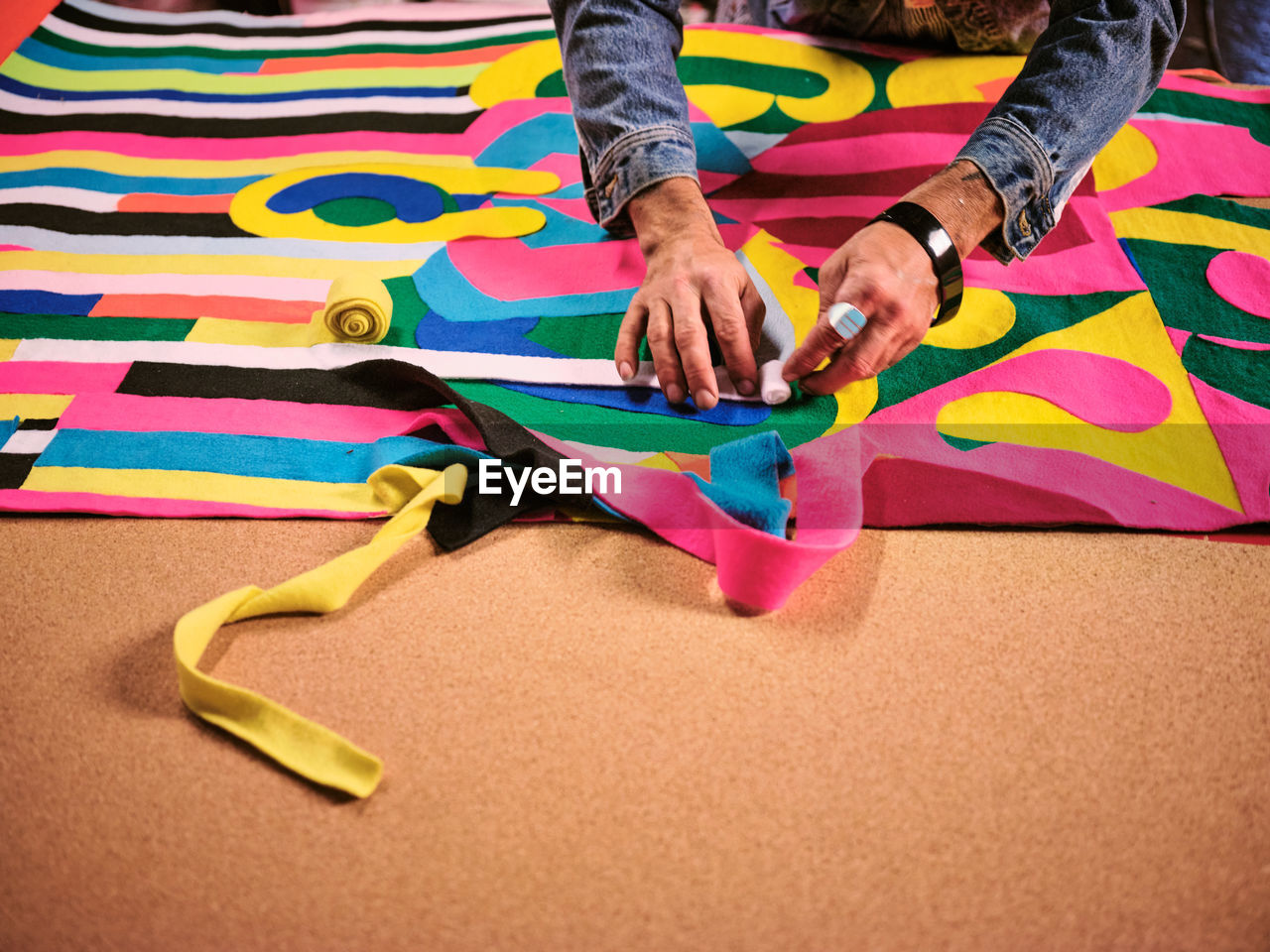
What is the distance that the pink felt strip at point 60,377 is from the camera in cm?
90

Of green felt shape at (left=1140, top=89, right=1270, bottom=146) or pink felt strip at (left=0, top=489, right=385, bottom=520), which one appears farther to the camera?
green felt shape at (left=1140, top=89, right=1270, bottom=146)

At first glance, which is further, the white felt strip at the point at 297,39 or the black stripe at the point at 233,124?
the white felt strip at the point at 297,39

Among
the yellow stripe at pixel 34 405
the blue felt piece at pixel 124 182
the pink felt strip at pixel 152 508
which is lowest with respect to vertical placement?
the pink felt strip at pixel 152 508

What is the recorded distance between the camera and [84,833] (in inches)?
21.9

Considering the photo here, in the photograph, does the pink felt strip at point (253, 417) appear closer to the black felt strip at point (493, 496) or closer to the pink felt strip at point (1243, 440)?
the black felt strip at point (493, 496)

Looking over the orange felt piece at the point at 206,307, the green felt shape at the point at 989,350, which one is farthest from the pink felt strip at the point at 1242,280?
the orange felt piece at the point at 206,307

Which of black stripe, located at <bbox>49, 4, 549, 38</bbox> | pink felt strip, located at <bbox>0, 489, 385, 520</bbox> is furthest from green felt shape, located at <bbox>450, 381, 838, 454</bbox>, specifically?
black stripe, located at <bbox>49, 4, 549, 38</bbox>

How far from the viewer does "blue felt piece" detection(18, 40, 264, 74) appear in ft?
4.79

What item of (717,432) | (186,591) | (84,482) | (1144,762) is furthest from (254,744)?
(1144,762)

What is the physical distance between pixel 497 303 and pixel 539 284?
0.07m

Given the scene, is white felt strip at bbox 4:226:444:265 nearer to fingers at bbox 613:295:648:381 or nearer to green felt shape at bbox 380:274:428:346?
green felt shape at bbox 380:274:428:346

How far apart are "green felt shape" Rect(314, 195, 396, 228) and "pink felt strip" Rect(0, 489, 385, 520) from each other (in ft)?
1.72

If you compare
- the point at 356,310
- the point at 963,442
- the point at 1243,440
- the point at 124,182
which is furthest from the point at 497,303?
the point at 1243,440

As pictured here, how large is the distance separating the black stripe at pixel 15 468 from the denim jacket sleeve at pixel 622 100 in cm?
71
